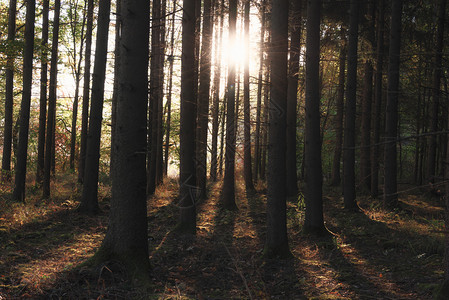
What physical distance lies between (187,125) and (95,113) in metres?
3.69

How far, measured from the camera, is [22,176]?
1055cm

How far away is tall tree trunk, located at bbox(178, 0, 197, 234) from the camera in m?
8.62

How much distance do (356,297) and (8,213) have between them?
29.6ft

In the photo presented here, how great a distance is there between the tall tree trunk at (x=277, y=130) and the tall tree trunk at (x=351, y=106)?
18.0 feet

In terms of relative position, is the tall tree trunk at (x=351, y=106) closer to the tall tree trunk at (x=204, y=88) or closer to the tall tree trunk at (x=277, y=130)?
the tall tree trunk at (x=204, y=88)

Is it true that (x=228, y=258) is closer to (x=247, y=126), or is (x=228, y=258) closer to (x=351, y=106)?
(x=351, y=106)

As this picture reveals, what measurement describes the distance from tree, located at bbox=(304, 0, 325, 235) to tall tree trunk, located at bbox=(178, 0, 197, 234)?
3.11 metres

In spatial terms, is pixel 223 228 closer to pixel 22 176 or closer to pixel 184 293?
pixel 184 293

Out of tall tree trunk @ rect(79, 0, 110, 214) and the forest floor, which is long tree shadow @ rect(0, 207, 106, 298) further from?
tall tree trunk @ rect(79, 0, 110, 214)

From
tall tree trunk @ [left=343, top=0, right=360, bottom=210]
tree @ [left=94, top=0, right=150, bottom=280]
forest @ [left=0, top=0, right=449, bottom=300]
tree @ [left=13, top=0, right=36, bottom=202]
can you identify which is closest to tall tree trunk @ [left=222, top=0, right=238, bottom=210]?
forest @ [left=0, top=0, right=449, bottom=300]

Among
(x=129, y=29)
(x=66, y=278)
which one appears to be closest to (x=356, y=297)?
(x=66, y=278)

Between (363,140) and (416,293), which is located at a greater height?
(363,140)

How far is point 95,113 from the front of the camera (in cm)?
1049

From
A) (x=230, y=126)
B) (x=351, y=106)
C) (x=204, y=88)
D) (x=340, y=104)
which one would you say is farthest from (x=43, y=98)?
(x=340, y=104)
